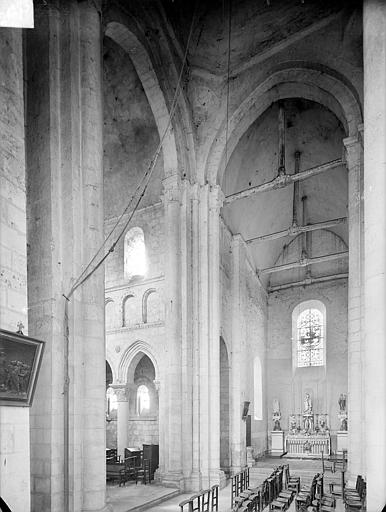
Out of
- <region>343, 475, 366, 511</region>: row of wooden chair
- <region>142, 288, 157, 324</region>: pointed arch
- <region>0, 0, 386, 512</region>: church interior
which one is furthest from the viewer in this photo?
<region>142, 288, 157, 324</region>: pointed arch

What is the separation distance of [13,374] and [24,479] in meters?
1.28

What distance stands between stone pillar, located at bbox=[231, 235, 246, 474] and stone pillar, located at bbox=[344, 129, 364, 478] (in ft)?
20.9

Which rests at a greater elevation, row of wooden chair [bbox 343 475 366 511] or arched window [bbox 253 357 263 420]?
row of wooden chair [bbox 343 475 366 511]

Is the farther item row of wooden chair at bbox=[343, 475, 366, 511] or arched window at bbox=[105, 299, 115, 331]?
arched window at bbox=[105, 299, 115, 331]

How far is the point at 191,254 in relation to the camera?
51.0 feet

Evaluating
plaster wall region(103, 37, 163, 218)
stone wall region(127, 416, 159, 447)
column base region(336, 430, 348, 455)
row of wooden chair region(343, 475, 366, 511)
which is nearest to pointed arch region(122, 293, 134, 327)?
plaster wall region(103, 37, 163, 218)

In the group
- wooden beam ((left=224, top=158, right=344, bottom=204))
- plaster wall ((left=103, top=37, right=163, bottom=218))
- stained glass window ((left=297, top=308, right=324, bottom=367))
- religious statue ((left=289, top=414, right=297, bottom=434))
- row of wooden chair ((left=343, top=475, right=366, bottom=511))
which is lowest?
religious statue ((left=289, top=414, right=297, bottom=434))

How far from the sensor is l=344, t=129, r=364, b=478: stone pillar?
1223cm

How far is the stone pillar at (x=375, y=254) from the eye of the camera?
18.8ft

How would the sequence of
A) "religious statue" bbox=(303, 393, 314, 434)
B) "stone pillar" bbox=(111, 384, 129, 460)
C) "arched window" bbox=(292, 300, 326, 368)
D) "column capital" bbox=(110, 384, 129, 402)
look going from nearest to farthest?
"stone pillar" bbox=(111, 384, 129, 460), "column capital" bbox=(110, 384, 129, 402), "religious statue" bbox=(303, 393, 314, 434), "arched window" bbox=(292, 300, 326, 368)

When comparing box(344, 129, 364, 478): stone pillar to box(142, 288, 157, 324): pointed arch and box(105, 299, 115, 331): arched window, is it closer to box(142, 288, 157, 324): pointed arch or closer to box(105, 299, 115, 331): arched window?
box(142, 288, 157, 324): pointed arch

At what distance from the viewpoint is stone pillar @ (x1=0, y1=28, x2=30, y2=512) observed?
20.5ft

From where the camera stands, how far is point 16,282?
670 cm

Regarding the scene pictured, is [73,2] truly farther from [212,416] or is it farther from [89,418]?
[212,416]
